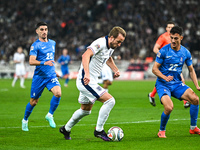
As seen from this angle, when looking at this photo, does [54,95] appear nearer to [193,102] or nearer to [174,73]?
[174,73]

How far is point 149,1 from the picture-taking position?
38.1 m

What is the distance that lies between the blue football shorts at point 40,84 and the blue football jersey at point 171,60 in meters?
2.72

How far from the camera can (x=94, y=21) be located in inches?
1602

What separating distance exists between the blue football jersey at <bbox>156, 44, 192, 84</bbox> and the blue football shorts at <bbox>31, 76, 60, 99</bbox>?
2.72 m

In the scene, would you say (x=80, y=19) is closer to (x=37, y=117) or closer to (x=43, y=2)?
(x=43, y=2)

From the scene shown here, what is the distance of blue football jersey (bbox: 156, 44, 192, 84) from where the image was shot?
8391 mm

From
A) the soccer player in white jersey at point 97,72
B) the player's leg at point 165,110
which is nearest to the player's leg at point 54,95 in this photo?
the soccer player in white jersey at point 97,72

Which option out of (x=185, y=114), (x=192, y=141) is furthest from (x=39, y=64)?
(x=185, y=114)

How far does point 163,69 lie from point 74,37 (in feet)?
102

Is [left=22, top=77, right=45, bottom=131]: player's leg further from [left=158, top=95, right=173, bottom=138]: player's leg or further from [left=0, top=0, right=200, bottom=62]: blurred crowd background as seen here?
[left=0, top=0, right=200, bottom=62]: blurred crowd background

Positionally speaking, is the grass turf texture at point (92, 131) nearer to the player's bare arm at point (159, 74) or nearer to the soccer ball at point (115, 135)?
the soccer ball at point (115, 135)

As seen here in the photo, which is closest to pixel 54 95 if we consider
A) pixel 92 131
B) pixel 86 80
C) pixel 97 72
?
pixel 92 131

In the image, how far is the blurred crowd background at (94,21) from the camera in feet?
115

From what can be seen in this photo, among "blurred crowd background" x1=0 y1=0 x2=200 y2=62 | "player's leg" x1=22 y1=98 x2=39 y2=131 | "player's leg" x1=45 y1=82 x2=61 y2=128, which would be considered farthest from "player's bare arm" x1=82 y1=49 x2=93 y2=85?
"blurred crowd background" x1=0 y1=0 x2=200 y2=62
